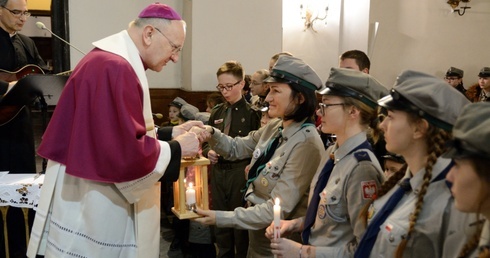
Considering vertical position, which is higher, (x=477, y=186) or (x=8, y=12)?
(x=8, y=12)

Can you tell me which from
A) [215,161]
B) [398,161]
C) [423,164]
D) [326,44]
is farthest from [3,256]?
[326,44]

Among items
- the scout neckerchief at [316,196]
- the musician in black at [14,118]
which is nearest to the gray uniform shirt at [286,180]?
the scout neckerchief at [316,196]

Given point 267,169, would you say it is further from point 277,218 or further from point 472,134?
point 472,134

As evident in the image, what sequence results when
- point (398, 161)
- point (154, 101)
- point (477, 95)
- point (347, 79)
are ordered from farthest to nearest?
point (477, 95), point (154, 101), point (398, 161), point (347, 79)

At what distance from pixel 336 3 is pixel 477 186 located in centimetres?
748

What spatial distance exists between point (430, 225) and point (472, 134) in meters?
0.42

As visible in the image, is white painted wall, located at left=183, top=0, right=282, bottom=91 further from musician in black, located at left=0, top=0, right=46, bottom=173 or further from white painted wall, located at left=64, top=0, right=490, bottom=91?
musician in black, located at left=0, top=0, right=46, bottom=173

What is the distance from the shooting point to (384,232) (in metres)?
1.60

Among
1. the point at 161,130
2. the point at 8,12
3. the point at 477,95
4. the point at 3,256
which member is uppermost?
the point at 8,12

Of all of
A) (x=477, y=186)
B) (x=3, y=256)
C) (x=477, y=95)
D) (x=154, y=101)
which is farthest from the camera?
(x=477, y=95)

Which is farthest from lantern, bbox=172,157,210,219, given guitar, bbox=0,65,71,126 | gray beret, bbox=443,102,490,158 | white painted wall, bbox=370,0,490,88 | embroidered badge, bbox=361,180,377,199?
white painted wall, bbox=370,0,490,88

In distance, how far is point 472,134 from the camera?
1.19m

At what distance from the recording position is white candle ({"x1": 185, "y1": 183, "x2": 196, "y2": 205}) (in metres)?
2.30

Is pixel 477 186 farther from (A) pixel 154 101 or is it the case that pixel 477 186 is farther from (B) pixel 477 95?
(B) pixel 477 95
